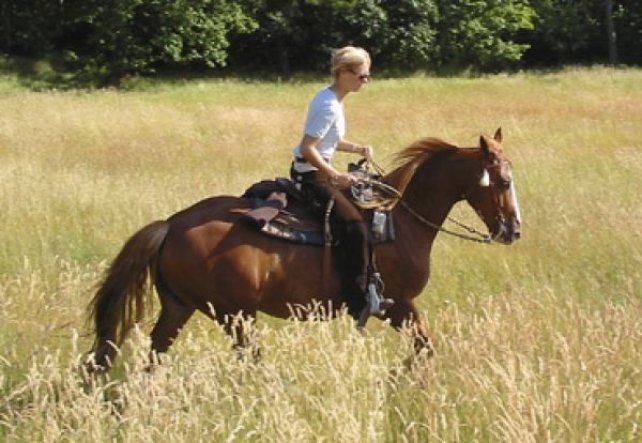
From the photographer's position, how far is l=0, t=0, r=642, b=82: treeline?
1451 inches

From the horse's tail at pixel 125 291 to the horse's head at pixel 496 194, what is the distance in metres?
1.96

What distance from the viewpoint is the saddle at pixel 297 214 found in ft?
17.3

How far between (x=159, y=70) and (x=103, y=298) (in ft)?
112

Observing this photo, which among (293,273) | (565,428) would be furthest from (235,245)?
(565,428)

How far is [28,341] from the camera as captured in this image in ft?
18.1

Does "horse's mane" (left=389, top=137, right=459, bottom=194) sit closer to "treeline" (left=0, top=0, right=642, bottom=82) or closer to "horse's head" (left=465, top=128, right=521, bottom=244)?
"horse's head" (left=465, top=128, right=521, bottom=244)

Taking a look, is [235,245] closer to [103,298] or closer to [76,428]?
[103,298]

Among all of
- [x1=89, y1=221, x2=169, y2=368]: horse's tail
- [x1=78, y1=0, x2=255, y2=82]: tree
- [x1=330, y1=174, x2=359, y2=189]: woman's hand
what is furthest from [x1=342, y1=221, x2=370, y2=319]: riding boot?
[x1=78, y1=0, x2=255, y2=82]: tree

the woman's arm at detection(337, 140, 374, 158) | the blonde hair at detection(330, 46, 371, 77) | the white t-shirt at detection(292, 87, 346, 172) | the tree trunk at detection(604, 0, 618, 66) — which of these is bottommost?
the tree trunk at detection(604, 0, 618, 66)

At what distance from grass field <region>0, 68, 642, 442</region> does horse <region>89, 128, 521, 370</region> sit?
0.24m

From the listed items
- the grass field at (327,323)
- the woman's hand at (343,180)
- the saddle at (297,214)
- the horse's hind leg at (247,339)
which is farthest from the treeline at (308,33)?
the horse's hind leg at (247,339)

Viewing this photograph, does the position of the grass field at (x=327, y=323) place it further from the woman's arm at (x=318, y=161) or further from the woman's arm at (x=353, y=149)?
the woman's arm at (x=353, y=149)

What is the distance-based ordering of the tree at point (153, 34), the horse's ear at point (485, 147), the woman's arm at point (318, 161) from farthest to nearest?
the tree at point (153, 34), the horse's ear at point (485, 147), the woman's arm at point (318, 161)

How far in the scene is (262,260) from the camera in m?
5.21
